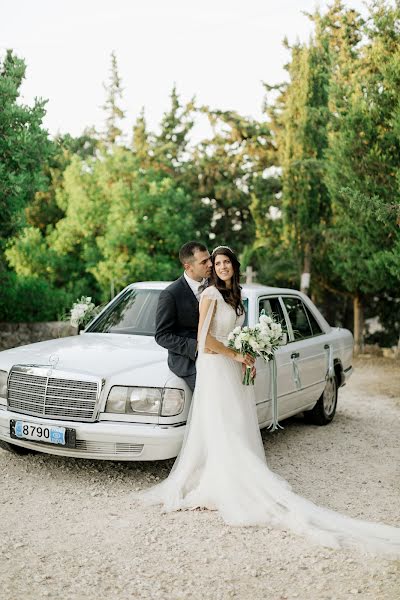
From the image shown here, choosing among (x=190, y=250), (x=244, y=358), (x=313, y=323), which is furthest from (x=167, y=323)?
(x=313, y=323)

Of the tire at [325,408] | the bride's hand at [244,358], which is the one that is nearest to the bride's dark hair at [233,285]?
the bride's hand at [244,358]

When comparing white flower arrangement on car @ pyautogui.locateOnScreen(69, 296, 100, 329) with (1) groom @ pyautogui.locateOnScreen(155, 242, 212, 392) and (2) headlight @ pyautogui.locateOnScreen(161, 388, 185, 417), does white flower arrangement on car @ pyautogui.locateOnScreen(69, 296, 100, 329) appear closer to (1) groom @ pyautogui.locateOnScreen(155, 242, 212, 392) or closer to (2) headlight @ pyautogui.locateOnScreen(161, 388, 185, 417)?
(1) groom @ pyautogui.locateOnScreen(155, 242, 212, 392)

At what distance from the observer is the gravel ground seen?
3746mm

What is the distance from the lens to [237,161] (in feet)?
85.2

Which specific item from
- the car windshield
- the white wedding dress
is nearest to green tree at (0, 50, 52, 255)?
the car windshield

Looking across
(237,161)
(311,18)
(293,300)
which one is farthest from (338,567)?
(237,161)

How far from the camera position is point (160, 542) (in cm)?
440

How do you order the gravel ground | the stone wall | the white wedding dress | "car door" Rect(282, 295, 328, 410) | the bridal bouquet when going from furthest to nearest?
the stone wall, "car door" Rect(282, 295, 328, 410), the bridal bouquet, the white wedding dress, the gravel ground

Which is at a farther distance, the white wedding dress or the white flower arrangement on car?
the white flower arrangement on car

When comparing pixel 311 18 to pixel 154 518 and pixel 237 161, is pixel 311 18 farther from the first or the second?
pixel 154 518

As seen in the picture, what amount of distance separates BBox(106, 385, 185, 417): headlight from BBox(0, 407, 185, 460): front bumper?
0.11m

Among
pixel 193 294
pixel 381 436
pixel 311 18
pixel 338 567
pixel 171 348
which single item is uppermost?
pixel 311 18

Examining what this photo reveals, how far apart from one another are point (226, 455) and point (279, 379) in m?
1.73

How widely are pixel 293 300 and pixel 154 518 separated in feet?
12.2
